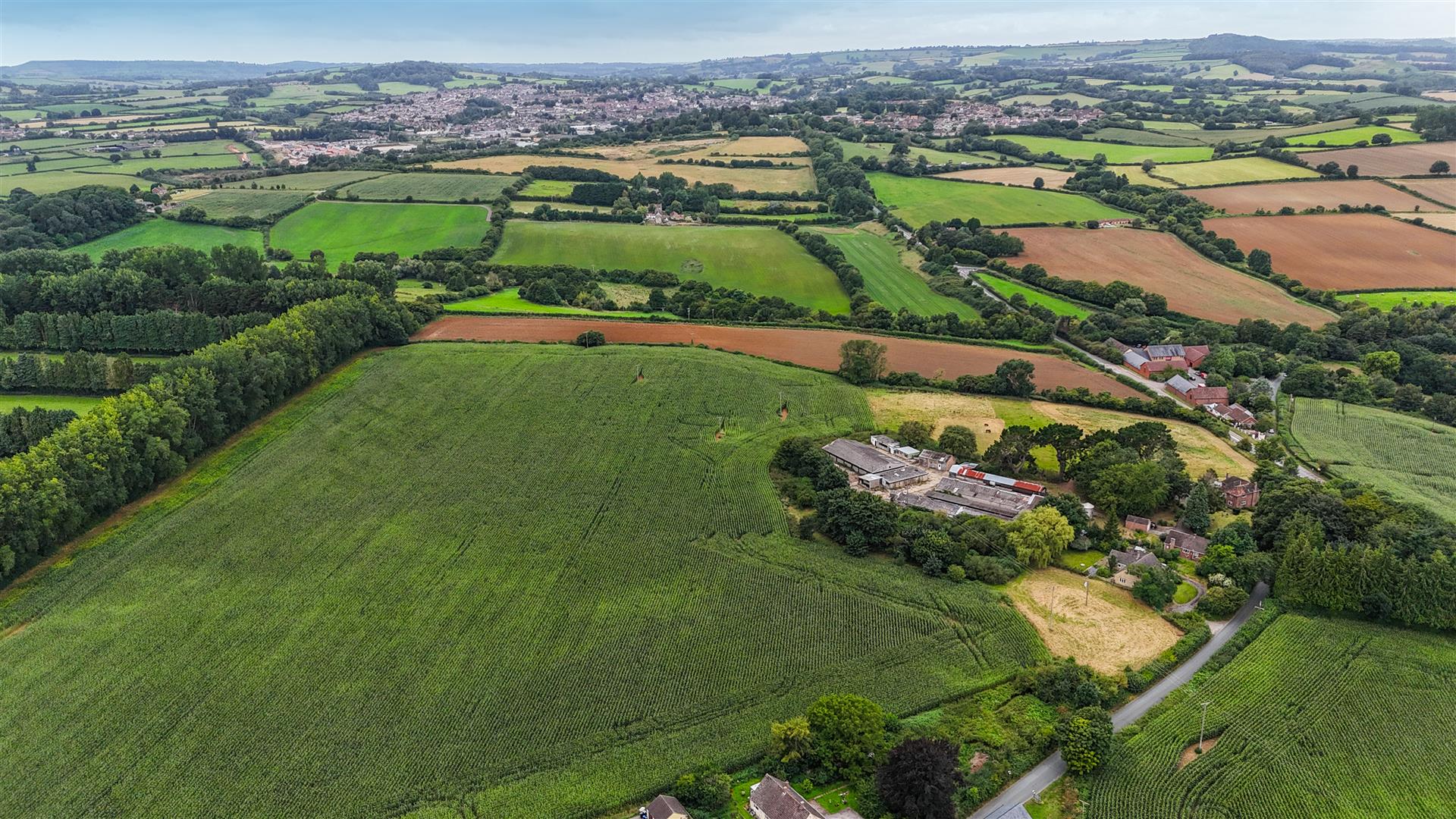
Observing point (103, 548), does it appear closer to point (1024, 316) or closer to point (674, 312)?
point (674, 312)

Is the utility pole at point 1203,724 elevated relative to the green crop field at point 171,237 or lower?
lower

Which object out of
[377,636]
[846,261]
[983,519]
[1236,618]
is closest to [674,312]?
[846,261]

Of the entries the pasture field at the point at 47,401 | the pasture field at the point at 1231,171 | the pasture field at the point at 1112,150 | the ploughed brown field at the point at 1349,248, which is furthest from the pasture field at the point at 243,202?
the pasture field at the point at 1231,171

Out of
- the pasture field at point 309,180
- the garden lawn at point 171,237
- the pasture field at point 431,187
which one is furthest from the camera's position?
the pasture field at point 309,180

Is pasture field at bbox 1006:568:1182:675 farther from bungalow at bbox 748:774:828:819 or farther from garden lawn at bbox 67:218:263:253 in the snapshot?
garden lawn at bbox 67:218:263:253

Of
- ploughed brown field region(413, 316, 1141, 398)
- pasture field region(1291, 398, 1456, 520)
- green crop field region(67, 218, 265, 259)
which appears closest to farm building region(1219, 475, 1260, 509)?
pasture field region(1291, 398, 1456, 520)

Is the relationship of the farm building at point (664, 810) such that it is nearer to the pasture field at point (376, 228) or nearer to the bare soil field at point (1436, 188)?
the pasture field at point (376, 228)

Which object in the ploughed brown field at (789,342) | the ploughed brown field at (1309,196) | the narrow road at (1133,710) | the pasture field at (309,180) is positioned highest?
the pasture field at (309,180)

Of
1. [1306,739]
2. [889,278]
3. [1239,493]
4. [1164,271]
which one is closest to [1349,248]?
[1164,271]
